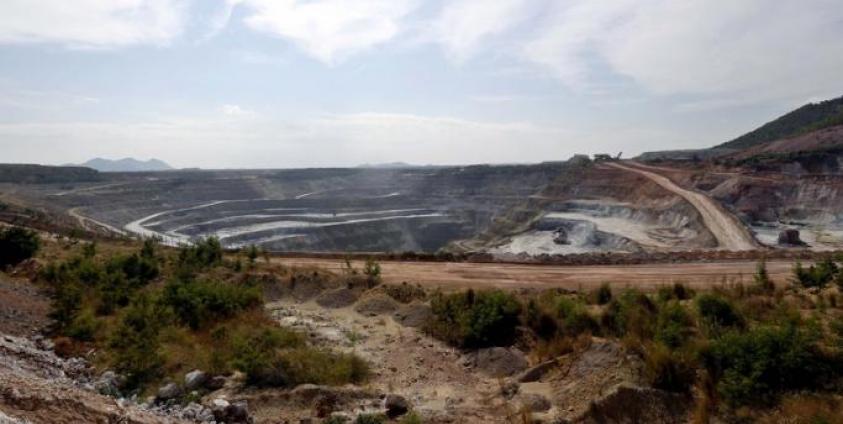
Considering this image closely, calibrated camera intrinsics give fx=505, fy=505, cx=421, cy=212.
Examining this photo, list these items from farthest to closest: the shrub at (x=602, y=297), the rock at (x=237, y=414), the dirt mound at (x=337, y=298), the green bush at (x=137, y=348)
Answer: the dirt mound at (x=337, y=298), the shrub at (x=602, y=297), the green bush at (x=137, y=348), the rock at (x=237, y=414)

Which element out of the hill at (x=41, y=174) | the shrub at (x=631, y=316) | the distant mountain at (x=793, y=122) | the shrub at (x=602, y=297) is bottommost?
the shrub at (x=602, y=297)

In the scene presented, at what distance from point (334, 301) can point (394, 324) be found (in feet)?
13.5

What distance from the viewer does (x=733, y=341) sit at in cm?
856

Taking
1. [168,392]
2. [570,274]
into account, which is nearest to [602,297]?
[570,274]

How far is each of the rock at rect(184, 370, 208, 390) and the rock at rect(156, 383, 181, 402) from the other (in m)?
0.28

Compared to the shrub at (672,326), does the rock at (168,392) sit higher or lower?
lower

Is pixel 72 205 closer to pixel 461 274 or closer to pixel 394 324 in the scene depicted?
pixel 461 274

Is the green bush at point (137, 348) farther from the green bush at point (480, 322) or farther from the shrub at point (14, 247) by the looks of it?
the shrub at point (14, 247)

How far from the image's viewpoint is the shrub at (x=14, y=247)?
2506 cm

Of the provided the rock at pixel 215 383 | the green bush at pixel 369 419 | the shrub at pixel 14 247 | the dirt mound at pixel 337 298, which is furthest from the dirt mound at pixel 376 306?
the shrub at pixel 14 247

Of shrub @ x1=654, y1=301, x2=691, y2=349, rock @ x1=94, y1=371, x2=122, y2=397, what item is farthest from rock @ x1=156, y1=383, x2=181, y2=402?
shrub @ x1=654, y1=301, x2=691, y2=349

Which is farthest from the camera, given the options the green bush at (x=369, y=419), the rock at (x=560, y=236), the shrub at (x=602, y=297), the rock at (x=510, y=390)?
the rock at (x=560, y=236)

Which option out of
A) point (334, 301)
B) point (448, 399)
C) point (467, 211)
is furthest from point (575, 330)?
point (467, 211)

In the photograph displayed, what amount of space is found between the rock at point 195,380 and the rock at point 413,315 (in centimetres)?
674
